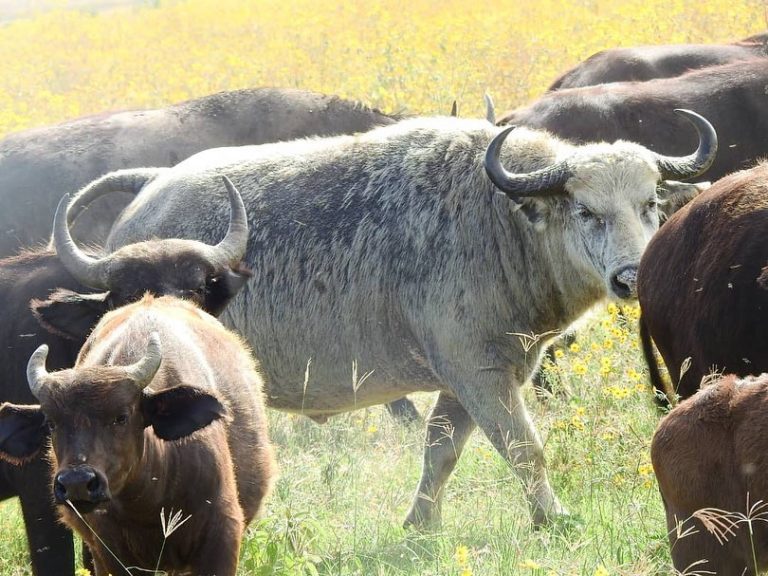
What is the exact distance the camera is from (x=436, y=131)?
793 centimetres

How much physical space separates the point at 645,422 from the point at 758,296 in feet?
6.87

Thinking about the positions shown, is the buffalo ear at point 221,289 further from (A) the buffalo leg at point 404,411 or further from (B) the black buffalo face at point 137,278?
(A) the buffalo leg at point 404,411

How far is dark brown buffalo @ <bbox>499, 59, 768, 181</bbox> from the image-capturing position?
10664 mm

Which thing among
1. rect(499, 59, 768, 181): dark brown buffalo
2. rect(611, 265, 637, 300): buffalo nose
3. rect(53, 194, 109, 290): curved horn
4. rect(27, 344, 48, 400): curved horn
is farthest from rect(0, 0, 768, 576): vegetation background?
rect(499, 59, 768, 181): dark brown buffalo

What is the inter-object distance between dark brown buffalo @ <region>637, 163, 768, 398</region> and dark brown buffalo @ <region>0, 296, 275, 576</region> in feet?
6.39

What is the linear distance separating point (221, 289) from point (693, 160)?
9.09 feet

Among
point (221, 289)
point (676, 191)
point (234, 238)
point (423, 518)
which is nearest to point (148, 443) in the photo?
point (221, 289)

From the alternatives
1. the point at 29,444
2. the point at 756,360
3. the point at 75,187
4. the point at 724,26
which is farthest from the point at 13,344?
the point at 724,26

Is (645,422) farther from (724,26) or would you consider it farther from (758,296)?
(724,26)

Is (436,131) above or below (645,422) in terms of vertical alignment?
above

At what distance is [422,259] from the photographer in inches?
299

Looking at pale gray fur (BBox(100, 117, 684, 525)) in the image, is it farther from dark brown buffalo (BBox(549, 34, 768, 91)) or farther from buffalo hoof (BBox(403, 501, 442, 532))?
dark brown buffalo (BBox(549, 34, 768, 91))

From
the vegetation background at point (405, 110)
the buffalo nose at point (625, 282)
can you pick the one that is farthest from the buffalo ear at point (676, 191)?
the vegetation background at point (405, 110)

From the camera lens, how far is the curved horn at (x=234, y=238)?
705 centimetres
